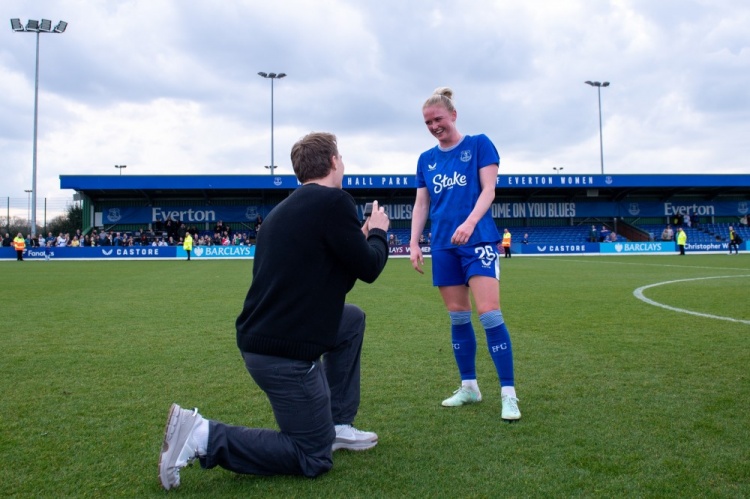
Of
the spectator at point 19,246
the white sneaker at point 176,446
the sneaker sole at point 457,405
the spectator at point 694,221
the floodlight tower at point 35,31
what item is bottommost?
the sneaker sole at point 457,405

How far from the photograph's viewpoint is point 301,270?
2535mm

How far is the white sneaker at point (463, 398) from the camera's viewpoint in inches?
138

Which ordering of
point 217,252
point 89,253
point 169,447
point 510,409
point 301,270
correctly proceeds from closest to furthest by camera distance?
1. point 169,447
2. point 301,270
3. point 510,409
4. point 89,253
5. point 217,252

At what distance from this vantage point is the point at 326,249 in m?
2.59

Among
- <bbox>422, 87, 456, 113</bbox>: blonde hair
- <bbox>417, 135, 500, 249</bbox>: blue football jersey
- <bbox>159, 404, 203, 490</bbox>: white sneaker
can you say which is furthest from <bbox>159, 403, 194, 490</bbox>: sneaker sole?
<bbox>422, 87, 456, 113</bbox>: blonde hair

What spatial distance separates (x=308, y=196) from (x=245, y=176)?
130 feet

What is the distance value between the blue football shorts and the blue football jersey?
0.14ft

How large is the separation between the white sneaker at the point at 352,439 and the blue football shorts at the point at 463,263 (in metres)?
1.11

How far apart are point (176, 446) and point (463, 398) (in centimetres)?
182

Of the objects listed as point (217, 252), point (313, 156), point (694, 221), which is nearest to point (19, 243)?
point (217, 252)

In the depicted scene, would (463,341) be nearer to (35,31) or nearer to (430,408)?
(430,408)

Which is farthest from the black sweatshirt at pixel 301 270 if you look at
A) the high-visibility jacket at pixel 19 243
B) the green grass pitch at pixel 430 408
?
the high-visibility jacket at pixel 19 243

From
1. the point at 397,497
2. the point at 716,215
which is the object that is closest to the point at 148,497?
the point at 397,497

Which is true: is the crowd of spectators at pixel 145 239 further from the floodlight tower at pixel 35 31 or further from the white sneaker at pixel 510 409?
the white sneaker at pixel 510 409
